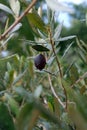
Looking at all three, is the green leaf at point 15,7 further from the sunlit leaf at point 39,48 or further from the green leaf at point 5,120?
the green leaf at point 5,120

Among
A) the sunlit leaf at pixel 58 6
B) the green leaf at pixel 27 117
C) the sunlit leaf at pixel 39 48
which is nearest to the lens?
the green leaf at pixel 27 117

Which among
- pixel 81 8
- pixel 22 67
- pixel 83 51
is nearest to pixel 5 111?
pixel 83 51

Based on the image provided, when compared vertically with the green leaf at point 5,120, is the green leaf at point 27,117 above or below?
above

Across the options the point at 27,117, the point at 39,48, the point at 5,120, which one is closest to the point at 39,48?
the point at 39,48

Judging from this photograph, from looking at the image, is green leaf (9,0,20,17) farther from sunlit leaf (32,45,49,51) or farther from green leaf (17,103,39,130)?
green leaf (17,103,39,130)

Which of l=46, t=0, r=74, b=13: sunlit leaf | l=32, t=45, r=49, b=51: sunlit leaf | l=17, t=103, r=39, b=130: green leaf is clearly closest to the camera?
l=17, t=103, r=39, b=130: green leaf

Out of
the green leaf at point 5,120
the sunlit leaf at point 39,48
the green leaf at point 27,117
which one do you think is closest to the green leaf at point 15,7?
the sunlit leaf at point 39,48

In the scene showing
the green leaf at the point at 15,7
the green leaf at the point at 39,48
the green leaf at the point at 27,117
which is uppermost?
the green leaf at the point at 15,7

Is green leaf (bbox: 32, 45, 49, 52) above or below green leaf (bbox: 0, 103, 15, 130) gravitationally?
above

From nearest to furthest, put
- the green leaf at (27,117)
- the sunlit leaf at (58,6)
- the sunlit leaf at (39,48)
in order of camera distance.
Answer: the green leaf at (27,117) → the sunlit leaf at (58,6) → the sunlit leaf at (39,48)

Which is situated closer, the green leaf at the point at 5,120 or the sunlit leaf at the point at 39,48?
the green leaf at the point at 5,120

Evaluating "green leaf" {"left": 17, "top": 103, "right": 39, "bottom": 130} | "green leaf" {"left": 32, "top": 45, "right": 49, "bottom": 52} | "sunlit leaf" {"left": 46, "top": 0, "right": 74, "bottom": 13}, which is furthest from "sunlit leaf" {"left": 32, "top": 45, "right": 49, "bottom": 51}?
"green leaf" {"left": 17, "top": 103, "right": 39, "bottom": 130}

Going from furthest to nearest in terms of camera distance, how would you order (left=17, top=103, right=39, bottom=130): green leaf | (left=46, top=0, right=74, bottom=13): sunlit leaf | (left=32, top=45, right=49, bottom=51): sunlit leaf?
1. (left=32, top=45, right=49, bottom=51): sunlit leaf
2. (left=46, top=0, right=74, bottom=13): sunlit leaf
3. (left=17, top=103, right=39, bottom=130): green leaf
